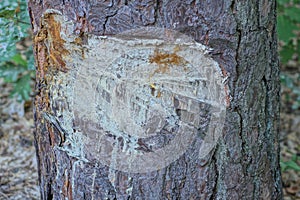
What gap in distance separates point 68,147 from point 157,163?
29cm

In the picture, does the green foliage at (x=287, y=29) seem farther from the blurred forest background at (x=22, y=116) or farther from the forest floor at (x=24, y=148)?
the forest floor at (x=24, y=148)

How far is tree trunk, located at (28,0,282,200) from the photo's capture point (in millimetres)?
1365

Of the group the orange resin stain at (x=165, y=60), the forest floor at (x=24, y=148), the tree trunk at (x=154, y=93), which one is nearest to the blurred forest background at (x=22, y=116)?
the forest floor at (x=24, y=148)

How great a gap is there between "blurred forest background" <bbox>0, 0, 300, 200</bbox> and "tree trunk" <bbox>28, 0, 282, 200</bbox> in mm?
559

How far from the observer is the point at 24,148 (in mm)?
2734

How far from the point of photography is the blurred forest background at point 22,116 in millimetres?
2053

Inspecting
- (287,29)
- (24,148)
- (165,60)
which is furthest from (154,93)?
(287,29)

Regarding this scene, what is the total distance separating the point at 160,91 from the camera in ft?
4.65

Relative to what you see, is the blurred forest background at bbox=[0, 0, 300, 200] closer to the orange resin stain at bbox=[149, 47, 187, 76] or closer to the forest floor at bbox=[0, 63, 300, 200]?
the forest floor at bbox=[0, 63, 300, 200]

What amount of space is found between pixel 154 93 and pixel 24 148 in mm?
1515

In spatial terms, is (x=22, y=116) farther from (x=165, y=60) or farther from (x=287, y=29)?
(x=165, y=60)

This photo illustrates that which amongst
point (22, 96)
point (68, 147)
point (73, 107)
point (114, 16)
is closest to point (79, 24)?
point (114, 16)

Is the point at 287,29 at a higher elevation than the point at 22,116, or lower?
higher

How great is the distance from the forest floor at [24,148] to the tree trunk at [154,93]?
82 centimetres
